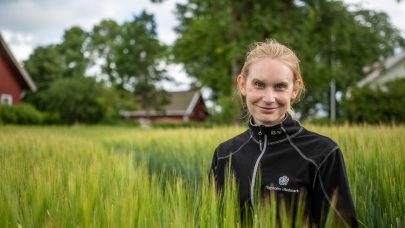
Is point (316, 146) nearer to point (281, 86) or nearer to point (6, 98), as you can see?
point (281, 86)

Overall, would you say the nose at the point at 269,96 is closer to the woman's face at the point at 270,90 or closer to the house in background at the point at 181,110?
the woman's face at the point at 270,90

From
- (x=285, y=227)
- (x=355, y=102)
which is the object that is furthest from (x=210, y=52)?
(x=285, y=227)

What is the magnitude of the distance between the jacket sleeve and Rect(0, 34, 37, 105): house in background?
26287 millimetres

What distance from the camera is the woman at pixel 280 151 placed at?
62.8 inches

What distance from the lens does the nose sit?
1810 mm

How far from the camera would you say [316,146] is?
167 cm

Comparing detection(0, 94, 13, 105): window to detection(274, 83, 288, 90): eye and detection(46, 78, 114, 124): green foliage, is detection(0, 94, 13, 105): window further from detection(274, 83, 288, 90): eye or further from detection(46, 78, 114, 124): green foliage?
detection(274, 83, 288, 90): eye

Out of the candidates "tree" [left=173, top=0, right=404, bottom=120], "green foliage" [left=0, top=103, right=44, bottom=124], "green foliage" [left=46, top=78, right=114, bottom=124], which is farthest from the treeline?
"green foliage" [left=46, top=78, right=114, bottom=124]

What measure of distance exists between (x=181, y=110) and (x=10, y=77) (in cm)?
2652

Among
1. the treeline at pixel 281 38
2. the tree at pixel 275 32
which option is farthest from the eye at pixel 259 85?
the tree at pixel 275 32

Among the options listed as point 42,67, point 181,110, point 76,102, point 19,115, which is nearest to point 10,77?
point 19,115

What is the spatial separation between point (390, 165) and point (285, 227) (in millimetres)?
1302

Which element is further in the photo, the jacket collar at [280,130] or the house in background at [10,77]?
the house in background at [10,77]

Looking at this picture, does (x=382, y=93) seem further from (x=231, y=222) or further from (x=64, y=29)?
(x=64, y=29)
